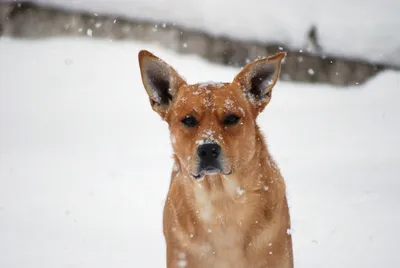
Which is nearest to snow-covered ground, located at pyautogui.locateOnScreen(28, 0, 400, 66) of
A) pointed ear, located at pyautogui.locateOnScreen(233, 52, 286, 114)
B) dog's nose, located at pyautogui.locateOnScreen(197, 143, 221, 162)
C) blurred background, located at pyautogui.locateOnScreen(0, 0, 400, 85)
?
blurred background, located at pyautogui.locateOnScreen(0, 0, 400, 85)

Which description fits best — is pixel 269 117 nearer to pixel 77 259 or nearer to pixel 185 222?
pixel 77 259

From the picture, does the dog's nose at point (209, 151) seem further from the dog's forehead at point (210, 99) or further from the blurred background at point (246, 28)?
Result: the blurred background at point (246, 28)

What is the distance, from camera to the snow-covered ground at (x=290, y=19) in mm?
10711

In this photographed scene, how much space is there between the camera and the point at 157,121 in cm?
1016

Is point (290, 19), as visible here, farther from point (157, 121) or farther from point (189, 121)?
point (189, 121)

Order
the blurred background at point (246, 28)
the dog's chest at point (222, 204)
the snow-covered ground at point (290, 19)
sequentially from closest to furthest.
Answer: the dog's chest at point (222, 204) → the blurred background at point (246, 28) → the snow-covered ground at point (290, 19)

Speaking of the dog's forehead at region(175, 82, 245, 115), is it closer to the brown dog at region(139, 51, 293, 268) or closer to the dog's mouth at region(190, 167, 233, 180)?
the brown dog at region(139, 51, 293, 268)

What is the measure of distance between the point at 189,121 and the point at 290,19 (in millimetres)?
7874

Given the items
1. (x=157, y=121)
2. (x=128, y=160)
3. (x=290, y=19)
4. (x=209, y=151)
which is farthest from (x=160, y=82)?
(x=290, y=19)

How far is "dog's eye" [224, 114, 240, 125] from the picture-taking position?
3774mm

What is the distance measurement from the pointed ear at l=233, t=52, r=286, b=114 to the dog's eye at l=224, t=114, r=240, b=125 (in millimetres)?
284

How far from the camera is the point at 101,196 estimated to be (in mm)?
7078

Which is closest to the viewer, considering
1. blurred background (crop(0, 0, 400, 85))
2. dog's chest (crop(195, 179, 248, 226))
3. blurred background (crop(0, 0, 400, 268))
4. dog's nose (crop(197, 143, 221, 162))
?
dog's nose (crop(197, 143, 221, 162))

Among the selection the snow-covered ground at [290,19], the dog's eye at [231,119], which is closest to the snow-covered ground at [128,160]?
the snow-covered ground at [290,19]
